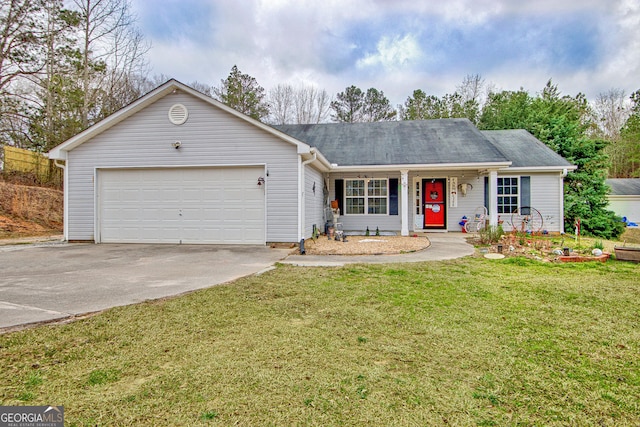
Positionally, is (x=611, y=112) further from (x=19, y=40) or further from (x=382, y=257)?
(x=19, y=40)

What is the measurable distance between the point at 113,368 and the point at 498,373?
2.80m

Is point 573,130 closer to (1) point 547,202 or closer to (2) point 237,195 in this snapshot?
(1) point 547,202

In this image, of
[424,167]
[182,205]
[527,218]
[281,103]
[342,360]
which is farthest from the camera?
[281,103]

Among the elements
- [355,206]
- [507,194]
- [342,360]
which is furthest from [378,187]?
[342,360]

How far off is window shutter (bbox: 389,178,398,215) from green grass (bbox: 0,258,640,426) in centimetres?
826

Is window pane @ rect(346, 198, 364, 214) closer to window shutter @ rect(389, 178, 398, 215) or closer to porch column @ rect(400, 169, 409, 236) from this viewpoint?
window shutter @ rect(389, 178, 398, 215)

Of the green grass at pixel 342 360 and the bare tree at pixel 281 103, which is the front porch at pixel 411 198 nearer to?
the green grass at pixel 342 360

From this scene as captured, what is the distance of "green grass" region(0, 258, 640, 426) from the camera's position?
2.02 meters

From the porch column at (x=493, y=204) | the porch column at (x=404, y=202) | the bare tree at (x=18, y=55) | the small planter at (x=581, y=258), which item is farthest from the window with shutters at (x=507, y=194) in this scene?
the bare tree at (x=18, y=55)

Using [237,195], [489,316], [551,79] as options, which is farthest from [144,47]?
[551,79]

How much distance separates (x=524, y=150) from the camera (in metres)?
13.9

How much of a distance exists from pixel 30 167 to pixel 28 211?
2.94 metres

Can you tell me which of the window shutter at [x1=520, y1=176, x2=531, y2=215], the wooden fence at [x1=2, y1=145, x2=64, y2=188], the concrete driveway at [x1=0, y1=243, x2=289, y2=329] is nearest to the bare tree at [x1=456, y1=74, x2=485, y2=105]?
the window shutter at [x1=520, y1=176, x2=531, y2=215]

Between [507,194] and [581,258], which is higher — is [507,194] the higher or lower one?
the higher one
